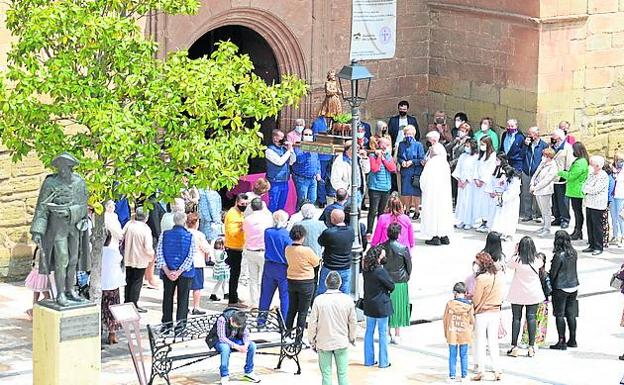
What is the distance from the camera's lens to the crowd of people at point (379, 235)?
20703mm

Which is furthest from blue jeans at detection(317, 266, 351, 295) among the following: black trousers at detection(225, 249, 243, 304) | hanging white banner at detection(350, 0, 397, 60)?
hanging white banner at detection(350, 0, 397, 60)

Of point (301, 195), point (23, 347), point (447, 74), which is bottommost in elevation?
point (23, 347)

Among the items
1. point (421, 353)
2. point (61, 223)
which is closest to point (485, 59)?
point (421, 353)

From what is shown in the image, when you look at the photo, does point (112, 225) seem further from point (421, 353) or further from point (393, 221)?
point (421, 353)

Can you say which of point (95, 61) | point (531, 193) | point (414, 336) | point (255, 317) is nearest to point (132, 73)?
point (95, 61)

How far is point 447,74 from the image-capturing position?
32.7 metres

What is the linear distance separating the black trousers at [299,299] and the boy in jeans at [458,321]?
199cm

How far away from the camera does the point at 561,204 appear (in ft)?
95.8

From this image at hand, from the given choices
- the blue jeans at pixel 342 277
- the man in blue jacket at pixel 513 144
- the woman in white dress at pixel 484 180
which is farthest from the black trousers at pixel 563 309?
the man in blue jacket at pixel 513 144

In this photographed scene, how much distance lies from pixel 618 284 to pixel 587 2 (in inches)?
423

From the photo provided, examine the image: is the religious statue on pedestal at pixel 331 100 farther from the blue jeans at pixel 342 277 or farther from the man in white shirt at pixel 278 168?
the blue jeans at pixel 342 277

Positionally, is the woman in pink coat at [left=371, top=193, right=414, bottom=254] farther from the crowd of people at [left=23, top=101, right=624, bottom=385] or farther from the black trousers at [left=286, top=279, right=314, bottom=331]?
the black trousers at [left=286, top=279, right=314, bottom=331]

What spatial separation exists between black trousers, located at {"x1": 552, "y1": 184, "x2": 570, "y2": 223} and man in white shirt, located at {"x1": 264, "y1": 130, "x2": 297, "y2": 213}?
4.38m

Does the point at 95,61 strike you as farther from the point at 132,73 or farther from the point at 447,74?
the point at 447,74
